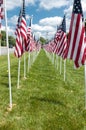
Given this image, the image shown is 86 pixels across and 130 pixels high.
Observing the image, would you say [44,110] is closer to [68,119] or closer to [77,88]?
[68,119]

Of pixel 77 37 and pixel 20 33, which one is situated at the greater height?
pixel 77 37

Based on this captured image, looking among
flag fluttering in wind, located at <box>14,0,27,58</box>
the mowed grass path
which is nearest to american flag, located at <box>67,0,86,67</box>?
the mowed grass path

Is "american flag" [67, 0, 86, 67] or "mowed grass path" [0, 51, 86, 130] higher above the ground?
"american flag" [67, 0, 86, 67]

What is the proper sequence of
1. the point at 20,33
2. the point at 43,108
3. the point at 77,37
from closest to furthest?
the point at 77,37
the point at 43,108
the point at 20,33

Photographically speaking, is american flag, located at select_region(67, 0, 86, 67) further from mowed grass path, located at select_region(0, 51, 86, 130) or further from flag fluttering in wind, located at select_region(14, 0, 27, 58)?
flag fluttering in wind, located at select_region(14, 0, 27, 58)

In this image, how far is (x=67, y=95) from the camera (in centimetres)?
1484

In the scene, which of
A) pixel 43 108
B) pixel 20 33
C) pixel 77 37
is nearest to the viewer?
pixel 77 37

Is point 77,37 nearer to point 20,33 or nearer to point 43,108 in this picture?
point 43,108

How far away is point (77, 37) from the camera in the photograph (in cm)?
1144

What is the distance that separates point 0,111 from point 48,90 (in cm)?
483

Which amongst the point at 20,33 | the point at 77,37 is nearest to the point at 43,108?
the point at 77,37

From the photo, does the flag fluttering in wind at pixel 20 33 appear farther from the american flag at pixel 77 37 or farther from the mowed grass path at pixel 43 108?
the american flag at pixel 77 37

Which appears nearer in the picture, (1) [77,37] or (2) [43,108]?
(1) [77,37]

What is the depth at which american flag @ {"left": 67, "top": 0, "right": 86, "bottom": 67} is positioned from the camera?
1139cm
